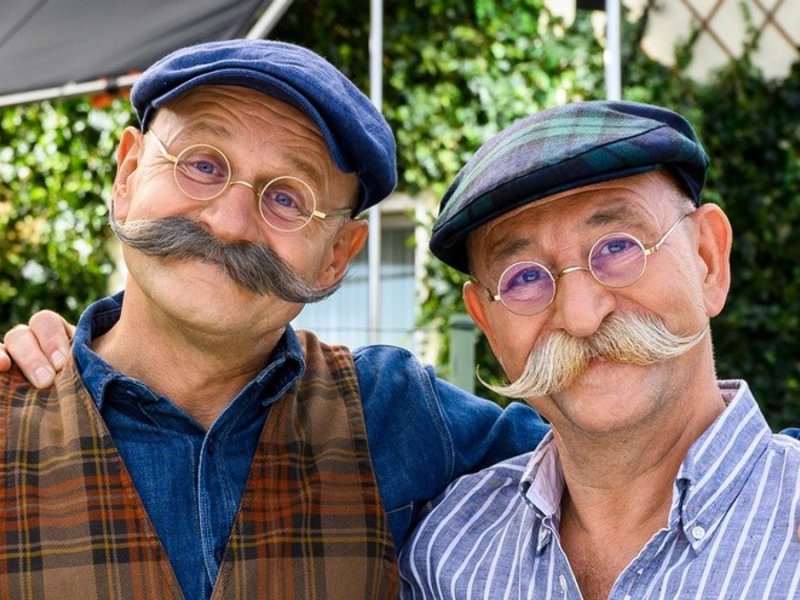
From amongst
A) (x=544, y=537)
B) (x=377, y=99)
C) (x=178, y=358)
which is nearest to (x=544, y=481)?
(x=544, y=537)

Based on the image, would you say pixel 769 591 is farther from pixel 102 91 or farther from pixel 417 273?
pixel 417 273

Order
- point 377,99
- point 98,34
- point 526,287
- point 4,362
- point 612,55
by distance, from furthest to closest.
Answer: point 377,99, point 612,55, point 98,34, point 4,362, point 526,287

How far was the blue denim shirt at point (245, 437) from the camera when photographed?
6.21 ft

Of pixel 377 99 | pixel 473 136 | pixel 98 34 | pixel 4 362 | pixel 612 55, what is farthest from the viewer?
pixel 473 136

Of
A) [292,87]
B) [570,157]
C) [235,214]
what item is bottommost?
[235,214]

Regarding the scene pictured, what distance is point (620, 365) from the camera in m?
1.83

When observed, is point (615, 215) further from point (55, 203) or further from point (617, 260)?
point (55, 203)

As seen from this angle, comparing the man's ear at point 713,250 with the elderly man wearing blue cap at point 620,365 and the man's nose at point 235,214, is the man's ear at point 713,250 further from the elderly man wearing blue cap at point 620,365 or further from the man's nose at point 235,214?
the man's nose at point 235,214

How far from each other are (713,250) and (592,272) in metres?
0.27

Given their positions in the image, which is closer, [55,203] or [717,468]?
→ [717,468]

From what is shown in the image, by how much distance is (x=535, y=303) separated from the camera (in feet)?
6.24

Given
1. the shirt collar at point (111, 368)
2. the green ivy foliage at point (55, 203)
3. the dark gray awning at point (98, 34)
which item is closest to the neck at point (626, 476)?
the shirt collar at point (111, 368)

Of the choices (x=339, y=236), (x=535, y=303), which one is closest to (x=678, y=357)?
(x=535, y=303)

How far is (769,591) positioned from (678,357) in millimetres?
396
